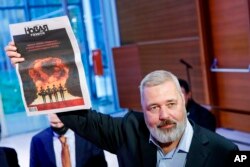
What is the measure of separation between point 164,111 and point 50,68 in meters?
0.46

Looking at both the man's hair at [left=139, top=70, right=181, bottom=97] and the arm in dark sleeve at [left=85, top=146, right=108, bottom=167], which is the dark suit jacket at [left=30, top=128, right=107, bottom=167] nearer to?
the arm in dark sleeve at [left=85, top=146, right=108, bottom=167]

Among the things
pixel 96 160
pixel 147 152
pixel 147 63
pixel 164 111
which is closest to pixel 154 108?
pixel 164 111

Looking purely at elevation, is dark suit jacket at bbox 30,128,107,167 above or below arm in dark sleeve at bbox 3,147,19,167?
below

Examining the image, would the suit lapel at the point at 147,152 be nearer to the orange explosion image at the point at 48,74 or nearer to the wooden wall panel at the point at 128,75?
the orange explosion image at the point at 48,74

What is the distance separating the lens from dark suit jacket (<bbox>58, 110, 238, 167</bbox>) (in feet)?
4.29

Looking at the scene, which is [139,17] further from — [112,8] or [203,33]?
[203,33]

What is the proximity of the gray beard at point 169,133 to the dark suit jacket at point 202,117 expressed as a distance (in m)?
1.87

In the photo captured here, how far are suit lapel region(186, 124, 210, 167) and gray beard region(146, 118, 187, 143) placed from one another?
63 mm

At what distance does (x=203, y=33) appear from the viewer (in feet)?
15.7

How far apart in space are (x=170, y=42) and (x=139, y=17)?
0.98 m

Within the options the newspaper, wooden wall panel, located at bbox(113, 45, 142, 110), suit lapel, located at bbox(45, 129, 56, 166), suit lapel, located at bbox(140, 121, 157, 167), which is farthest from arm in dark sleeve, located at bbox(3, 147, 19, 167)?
wooden wall panel, located at bbox(113, 45, 142, 110)

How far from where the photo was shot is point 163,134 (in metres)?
1.32

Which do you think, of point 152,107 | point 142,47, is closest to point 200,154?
point 152,107

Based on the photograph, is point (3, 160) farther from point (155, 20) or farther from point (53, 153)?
point (155, 20)
